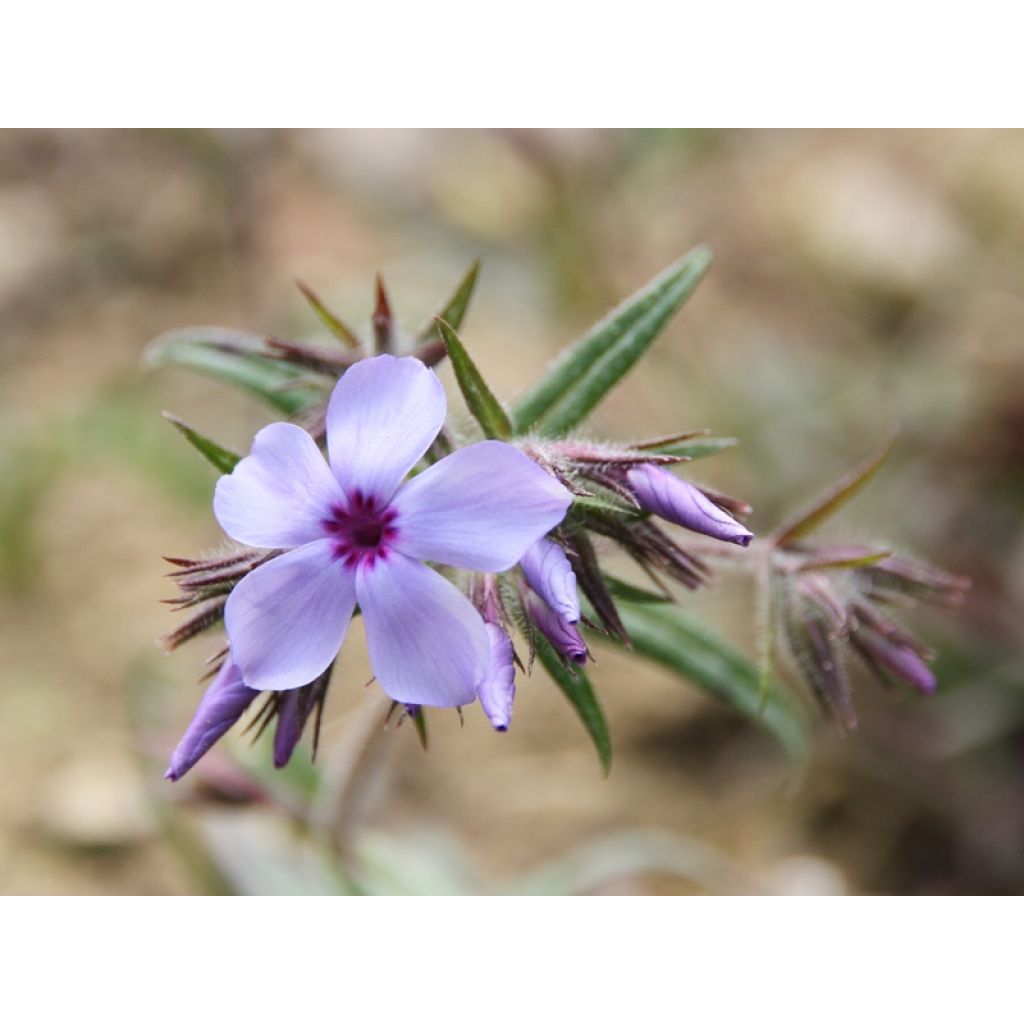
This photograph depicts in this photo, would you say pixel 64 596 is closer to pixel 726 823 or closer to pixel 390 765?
pixel 390 765

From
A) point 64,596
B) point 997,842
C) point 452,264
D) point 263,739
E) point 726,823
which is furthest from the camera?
point 452,264

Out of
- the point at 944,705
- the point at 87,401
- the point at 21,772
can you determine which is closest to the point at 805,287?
the point at 944,705

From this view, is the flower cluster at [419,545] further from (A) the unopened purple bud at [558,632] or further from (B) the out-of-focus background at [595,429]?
(B) the out-of-focus background at [595,429]

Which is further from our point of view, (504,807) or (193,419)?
(193,419)

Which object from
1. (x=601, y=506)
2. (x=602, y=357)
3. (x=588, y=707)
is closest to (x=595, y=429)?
(x=602, y=357)

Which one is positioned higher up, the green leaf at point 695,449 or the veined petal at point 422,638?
the green leaf at point 695,449

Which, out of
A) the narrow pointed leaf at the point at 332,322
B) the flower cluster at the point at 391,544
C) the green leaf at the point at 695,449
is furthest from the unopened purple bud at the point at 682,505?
the narrow pointed leaf at the point at 332,322

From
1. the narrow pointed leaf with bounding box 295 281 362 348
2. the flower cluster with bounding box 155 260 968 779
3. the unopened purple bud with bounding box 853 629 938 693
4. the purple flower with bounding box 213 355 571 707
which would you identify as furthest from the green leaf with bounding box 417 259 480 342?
the unopened purple bud with bounding box 853 629 938 693
